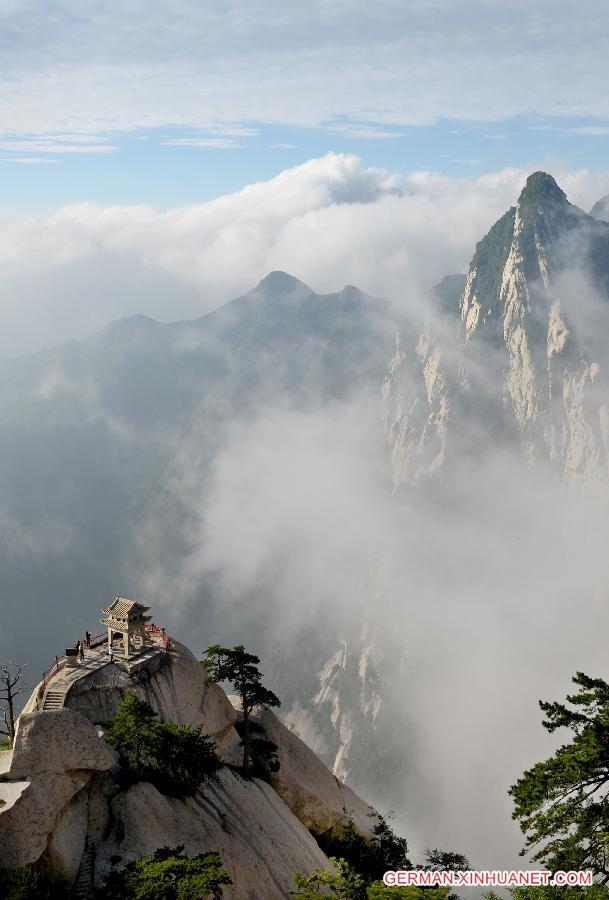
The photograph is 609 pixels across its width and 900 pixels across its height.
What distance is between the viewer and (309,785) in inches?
2628

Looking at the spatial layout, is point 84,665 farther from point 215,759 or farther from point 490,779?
point 490,779

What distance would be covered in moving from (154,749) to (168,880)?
12.3 meters

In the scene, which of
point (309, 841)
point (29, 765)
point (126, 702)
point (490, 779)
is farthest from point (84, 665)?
point (490, 779)

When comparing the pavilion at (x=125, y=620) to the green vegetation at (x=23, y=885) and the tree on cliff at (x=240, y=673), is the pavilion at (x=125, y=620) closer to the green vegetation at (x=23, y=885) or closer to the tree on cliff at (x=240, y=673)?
the tree on cliff at (x=240, y=673)

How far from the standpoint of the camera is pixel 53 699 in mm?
50875

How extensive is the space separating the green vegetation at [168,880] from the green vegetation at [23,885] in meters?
3.13

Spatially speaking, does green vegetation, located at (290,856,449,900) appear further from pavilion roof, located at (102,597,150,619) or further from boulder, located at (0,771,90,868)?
pavilion roof, located at (102,597,150,619)

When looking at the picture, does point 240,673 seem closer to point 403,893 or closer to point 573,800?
point 403,893

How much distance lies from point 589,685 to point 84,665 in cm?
3932

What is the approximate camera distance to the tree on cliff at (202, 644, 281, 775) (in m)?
58.2

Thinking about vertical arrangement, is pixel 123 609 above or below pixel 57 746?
above

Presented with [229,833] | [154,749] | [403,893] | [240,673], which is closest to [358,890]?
[403,893]

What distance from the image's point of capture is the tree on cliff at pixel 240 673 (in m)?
58.2

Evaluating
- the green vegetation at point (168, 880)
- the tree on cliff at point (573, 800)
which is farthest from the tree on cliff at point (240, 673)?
the tree on cliff at point (573, 800)
